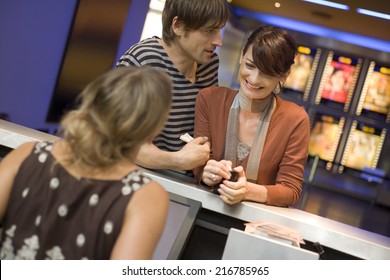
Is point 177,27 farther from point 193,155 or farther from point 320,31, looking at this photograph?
point 320,31

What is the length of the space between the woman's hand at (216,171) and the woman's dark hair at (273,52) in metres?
0.36

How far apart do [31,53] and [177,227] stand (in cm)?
351

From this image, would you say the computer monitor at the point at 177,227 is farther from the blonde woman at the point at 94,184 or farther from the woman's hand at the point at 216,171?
the blonde woman at the point at 94,184

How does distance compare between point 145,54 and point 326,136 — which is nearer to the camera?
point 145,54

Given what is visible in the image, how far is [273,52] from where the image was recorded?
7.49ft

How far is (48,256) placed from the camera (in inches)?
60.5

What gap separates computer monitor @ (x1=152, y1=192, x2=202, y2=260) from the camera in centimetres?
219

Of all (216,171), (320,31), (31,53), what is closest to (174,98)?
(216,171)

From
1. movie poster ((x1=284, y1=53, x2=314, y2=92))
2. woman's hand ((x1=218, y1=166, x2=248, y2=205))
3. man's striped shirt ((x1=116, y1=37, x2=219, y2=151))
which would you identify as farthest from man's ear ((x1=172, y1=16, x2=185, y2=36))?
movie poster ((x1=284, y1=53, x2=314, y2=92))

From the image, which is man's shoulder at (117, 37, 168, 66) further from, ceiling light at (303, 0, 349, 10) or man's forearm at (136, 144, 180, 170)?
ceiling light at (303, 0, 349, 10)

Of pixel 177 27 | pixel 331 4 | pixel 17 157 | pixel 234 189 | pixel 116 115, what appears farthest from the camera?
pixel 331 4

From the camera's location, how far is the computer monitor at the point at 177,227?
7.18 ft

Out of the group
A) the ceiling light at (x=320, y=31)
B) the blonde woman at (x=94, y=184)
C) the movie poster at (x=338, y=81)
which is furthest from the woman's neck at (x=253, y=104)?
the movie poster at (x=338, y=81)
